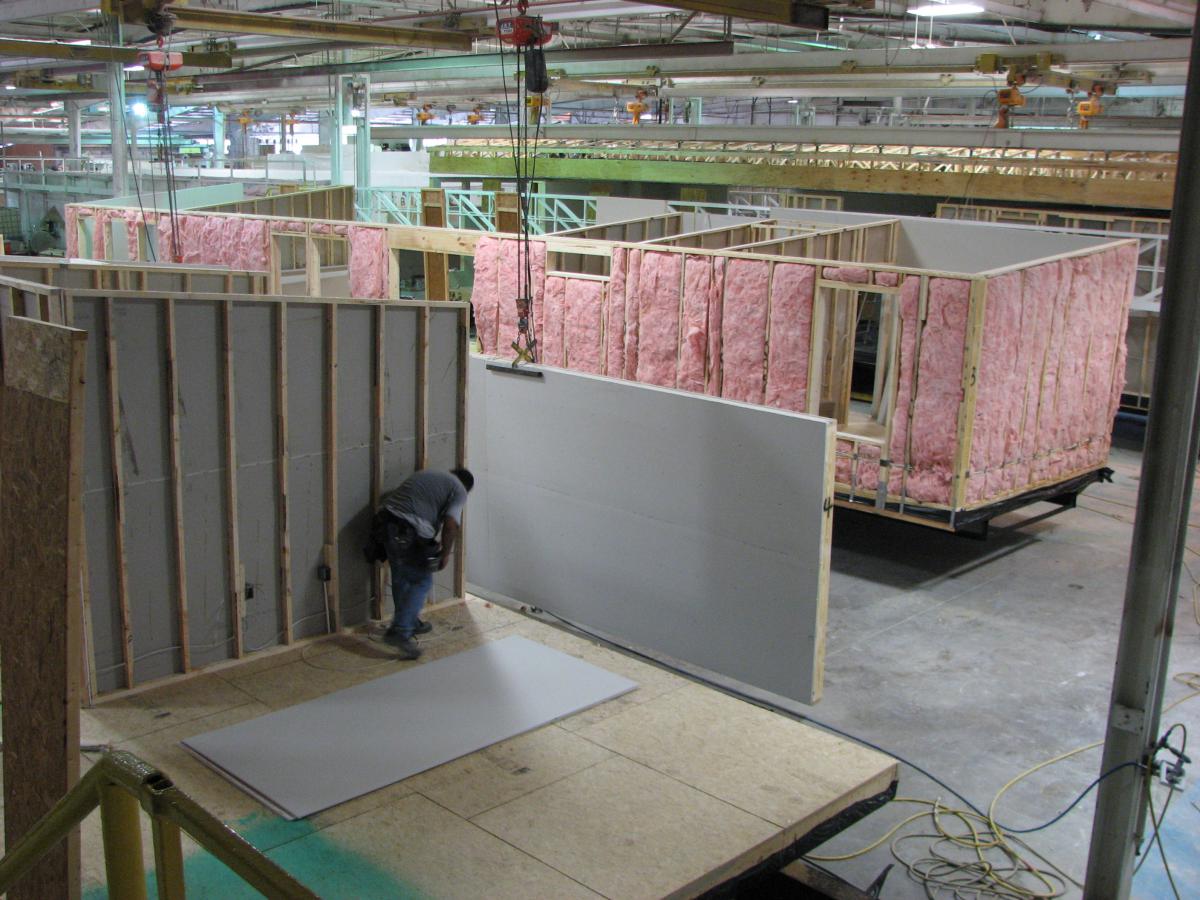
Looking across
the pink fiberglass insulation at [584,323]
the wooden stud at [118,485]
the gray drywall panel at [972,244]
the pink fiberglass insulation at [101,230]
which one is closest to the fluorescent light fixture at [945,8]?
the gray drywall panel at [972,244]

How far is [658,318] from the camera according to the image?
12898 mm

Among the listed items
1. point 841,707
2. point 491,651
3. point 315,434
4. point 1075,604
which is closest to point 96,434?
point 315,434

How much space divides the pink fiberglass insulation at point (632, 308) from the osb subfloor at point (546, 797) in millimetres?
6062

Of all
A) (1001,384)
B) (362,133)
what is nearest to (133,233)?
(362,133)

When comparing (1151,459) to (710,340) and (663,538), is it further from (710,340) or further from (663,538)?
(710,340)

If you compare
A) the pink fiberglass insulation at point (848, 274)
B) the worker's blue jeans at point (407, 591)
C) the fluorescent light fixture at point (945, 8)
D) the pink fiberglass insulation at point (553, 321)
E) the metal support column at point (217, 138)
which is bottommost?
the worker's blue jeans at point (407, 591)

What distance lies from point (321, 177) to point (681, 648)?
28.8 metres

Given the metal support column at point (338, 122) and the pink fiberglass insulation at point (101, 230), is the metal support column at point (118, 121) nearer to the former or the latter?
the pink fiberglass insulation at point (101, 230)

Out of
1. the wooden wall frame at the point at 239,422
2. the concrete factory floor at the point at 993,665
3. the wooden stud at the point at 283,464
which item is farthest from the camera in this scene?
the wooden stud at the point at 283,464

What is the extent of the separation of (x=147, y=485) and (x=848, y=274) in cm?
712

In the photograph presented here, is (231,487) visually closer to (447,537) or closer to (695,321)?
(447,537)

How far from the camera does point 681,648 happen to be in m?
9.11

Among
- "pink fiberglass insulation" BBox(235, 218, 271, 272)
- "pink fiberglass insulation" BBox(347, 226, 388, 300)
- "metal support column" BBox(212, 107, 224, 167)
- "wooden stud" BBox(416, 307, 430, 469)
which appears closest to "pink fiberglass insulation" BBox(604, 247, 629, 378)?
"pink fiberglass insulation" BBox(347, 226, 388, 300)

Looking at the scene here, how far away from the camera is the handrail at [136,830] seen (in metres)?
2.59
